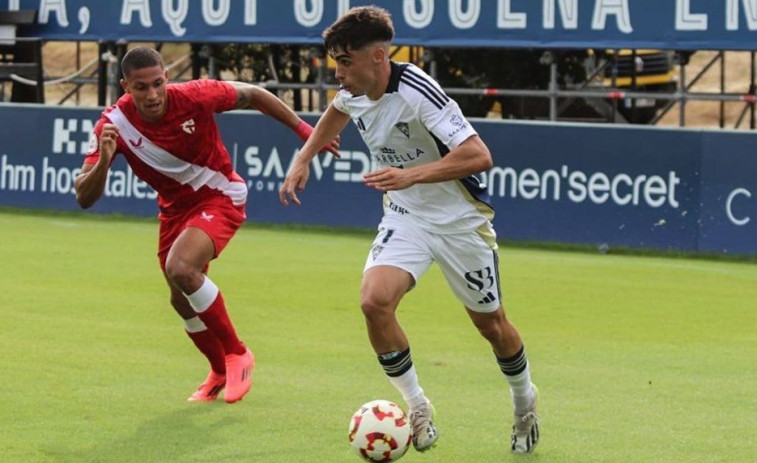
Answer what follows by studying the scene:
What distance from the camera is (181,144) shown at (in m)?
9.05

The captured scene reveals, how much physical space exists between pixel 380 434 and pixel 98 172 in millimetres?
2288

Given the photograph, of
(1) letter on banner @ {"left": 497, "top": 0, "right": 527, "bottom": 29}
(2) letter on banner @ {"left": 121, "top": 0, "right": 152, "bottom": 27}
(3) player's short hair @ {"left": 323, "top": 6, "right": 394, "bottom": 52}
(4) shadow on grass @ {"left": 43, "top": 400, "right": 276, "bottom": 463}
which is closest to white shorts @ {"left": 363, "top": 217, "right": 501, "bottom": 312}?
(3) player's short hair @ {"left": 323, "top": 6, "right": 394, "bottom": 52}

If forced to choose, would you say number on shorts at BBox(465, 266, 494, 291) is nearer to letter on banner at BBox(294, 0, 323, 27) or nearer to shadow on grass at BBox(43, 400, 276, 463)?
shadow on grass at BBox(43, 400, 276, 463)

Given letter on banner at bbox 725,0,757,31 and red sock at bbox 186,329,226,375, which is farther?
letter on banner at bbox 725,0,757,31

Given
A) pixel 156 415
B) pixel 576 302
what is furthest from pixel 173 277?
pixel 576 302

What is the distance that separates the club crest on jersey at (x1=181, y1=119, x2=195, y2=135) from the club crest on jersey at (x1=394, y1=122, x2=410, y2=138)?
198 centimetres

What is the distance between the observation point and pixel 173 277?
8750 mm

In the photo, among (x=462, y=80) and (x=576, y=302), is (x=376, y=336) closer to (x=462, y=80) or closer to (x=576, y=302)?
(x=576, y=302)

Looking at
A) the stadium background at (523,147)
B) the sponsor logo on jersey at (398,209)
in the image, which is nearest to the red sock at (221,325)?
the sponsor logo on jersey at (398,209)

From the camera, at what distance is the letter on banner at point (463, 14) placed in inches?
842

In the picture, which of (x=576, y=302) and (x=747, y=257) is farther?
(x=747, y=257)

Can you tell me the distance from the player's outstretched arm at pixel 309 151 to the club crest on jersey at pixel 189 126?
1096 millimetres

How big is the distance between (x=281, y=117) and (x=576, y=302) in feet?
17.0

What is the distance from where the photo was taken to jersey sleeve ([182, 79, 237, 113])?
911cm
